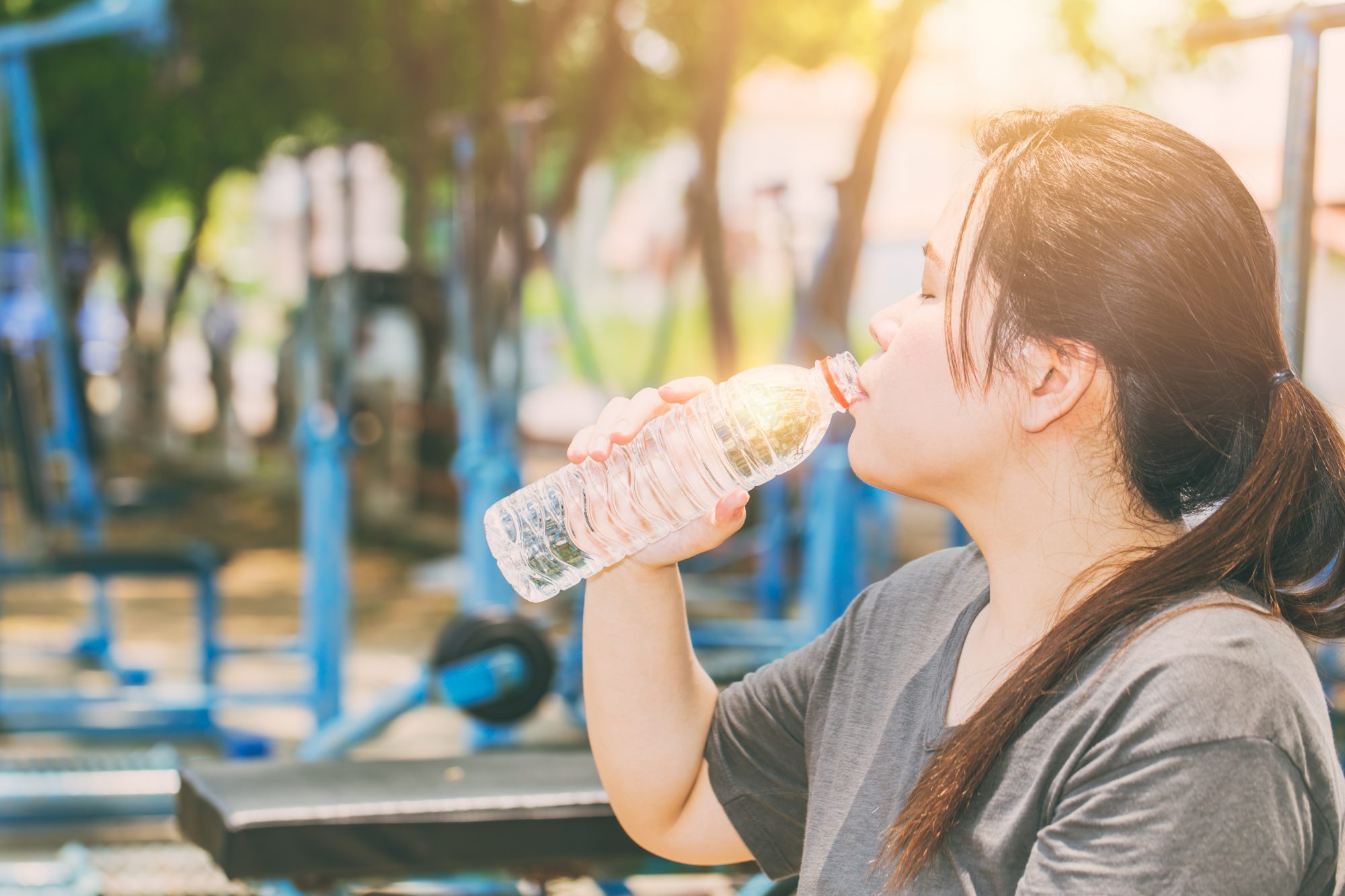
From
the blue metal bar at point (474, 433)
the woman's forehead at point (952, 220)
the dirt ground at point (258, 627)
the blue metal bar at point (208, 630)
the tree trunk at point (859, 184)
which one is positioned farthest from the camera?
the tree trunk at point (859, 184)

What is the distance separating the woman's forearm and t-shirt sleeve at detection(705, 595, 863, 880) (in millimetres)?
31

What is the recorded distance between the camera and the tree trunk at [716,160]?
6.67m

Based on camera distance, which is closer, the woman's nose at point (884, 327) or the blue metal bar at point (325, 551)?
the woman's nose at point (884, 327)

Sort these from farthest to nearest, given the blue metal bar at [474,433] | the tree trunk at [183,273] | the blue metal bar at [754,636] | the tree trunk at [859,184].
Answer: the tree trunk at [183,273] → the tree trunk at [859,184] → the blue metal bar at [754,636] → the blue metal bar at [474,433]

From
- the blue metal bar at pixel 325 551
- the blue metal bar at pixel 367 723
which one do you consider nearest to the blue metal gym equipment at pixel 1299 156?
the blue metal bar at pixel 367 723

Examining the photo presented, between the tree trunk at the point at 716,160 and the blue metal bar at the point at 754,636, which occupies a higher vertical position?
the tree trunk at the point at 716,160

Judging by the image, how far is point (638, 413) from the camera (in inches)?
47.1

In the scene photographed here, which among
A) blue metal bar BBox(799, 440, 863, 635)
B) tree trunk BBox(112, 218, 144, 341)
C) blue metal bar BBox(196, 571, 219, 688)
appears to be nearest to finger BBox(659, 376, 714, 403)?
blue metal bar BBox(799, 440, 863, 635)

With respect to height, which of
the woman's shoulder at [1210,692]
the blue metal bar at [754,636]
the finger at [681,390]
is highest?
the finger at [681,390]

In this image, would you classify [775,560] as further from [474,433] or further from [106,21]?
[106,21]

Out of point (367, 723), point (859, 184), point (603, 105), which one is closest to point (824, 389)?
point (367, 723)

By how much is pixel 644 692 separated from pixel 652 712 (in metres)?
0.02

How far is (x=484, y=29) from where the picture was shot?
763 cm

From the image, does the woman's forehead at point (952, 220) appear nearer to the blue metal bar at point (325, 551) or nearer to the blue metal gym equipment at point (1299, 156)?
the blue metal gym equipment at point (1299, 156)
